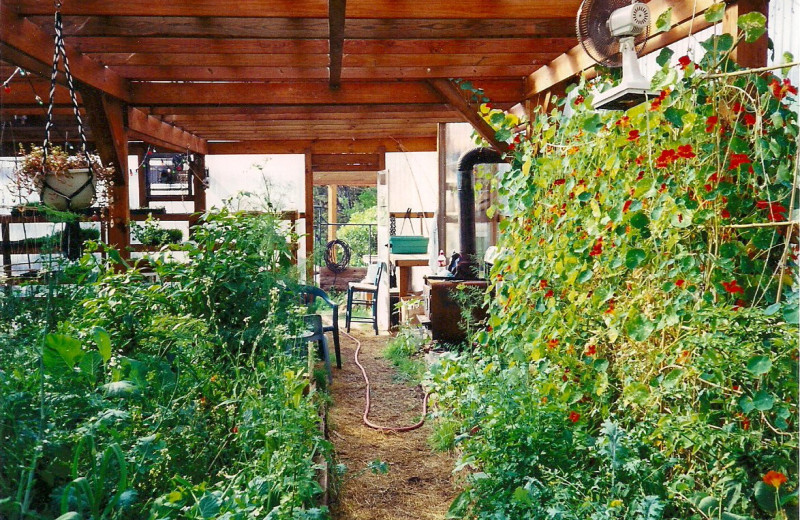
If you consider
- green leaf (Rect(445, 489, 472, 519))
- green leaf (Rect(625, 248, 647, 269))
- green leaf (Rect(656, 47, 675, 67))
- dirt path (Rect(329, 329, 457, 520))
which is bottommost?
dirt path (Rect(329, 329, 457, 520))

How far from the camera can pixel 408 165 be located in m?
9.67

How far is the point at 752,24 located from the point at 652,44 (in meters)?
1.29

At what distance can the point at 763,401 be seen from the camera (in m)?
2.14

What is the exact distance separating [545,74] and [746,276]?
3.07 m

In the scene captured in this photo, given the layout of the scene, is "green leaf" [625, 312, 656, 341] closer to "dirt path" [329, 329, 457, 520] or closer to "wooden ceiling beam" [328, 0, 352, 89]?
"dirt path" [329, 329, 457, 520]

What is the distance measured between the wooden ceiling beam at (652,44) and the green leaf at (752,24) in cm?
18

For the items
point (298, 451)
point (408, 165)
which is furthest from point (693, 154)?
point (408, 165)

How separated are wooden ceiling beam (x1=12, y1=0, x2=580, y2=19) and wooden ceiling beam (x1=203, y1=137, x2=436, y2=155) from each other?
5.32 metres

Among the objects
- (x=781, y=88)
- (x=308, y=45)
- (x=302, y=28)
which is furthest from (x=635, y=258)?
(x=308, y=45)

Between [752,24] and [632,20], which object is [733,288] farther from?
[632,20]

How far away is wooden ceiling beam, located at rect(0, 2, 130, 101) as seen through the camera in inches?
145

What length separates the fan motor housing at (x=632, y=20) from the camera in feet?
9.86

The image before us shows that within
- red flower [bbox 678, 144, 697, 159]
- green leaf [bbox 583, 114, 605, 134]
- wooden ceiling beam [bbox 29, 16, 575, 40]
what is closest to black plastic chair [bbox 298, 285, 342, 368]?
wooden ceiling beam [bbox 29, 16, 575, 40]

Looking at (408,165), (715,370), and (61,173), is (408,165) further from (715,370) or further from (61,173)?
(715,370)
